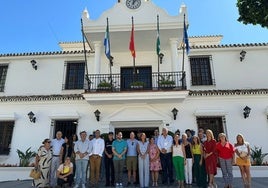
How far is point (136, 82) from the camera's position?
11.2 metres

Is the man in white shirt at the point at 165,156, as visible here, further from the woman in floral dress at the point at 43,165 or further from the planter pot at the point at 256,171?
the woman in floral dress at the point at 43,165

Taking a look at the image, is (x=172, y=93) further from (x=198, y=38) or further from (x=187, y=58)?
(x=198, y=38)

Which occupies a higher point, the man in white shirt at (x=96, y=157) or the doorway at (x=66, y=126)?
the doorway at (x=66, y=126)

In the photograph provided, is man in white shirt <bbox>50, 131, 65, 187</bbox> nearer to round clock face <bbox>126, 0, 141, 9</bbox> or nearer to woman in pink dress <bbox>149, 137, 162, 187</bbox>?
woman in pink dress <bbox>149, 137, 162, 187</bbox>

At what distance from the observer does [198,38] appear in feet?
64.0

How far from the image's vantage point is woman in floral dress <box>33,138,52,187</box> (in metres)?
7.06

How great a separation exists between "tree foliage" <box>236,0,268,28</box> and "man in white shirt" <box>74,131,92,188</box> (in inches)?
265

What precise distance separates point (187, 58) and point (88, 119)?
6197 mm

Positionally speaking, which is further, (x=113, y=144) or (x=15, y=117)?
(x=15, y=117)

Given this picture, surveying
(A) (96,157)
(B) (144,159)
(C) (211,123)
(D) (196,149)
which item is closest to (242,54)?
(C) (211,123)

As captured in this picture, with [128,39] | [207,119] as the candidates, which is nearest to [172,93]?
[207,119]

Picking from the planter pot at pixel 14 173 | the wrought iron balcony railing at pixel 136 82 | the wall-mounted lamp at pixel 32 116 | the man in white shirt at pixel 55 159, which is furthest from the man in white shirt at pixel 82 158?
the wall-mounted lamp at pixel 32 116

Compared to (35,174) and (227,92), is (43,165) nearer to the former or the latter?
(35,174)

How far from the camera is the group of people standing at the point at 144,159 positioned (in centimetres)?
655
